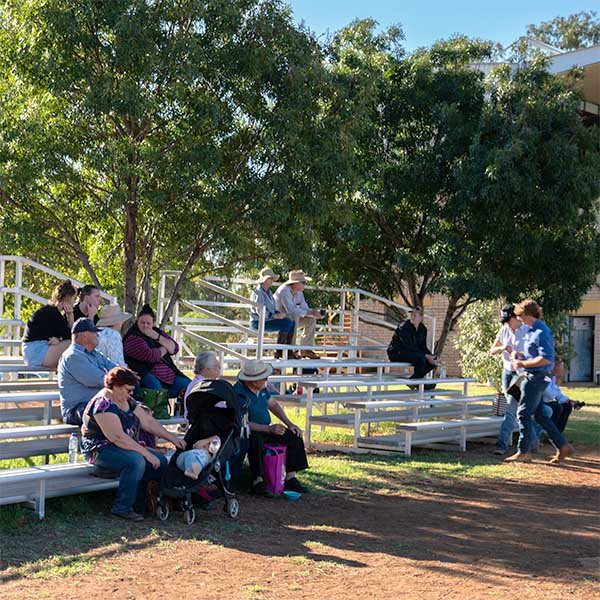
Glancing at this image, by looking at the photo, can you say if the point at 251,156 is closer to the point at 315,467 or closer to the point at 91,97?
the point at 91,97

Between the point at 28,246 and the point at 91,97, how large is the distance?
2.60 meters

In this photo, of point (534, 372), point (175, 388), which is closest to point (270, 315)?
point (175, 388)

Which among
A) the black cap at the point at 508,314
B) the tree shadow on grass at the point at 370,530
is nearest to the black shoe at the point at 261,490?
the tree shadow on grass at the point at 370,530

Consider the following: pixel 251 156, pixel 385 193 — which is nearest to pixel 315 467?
pixel 251 156

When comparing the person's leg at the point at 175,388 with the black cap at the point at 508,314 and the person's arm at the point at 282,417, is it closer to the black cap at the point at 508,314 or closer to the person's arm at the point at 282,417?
the person's arm at the point at 282,417

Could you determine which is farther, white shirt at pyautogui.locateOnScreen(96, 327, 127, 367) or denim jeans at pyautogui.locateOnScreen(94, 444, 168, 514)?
white shirt at pyautogui.locateOnScreen(96, 327, 127, 367)

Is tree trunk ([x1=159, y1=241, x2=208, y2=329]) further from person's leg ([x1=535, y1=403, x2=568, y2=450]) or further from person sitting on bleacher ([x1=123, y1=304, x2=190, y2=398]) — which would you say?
person's leg ([x1=535, y1=403, x2=568, y2=450])

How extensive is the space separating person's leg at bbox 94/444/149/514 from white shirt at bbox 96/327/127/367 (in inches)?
73.3

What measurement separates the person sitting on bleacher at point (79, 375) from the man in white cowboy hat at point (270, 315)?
663 centimetres

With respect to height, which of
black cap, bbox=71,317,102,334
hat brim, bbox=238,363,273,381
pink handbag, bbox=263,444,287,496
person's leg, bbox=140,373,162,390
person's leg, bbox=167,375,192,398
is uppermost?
black cap, bbox=71,317,102,334

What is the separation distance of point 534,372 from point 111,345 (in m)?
5.70

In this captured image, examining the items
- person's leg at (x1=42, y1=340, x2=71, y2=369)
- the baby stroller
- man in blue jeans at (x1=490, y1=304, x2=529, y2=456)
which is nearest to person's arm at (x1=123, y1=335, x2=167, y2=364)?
person's leg at (x1=42, y1=340, x2=71, y2=369)

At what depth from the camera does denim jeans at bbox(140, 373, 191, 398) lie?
11094 millimetres

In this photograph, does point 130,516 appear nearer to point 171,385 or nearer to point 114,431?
point 114,431
